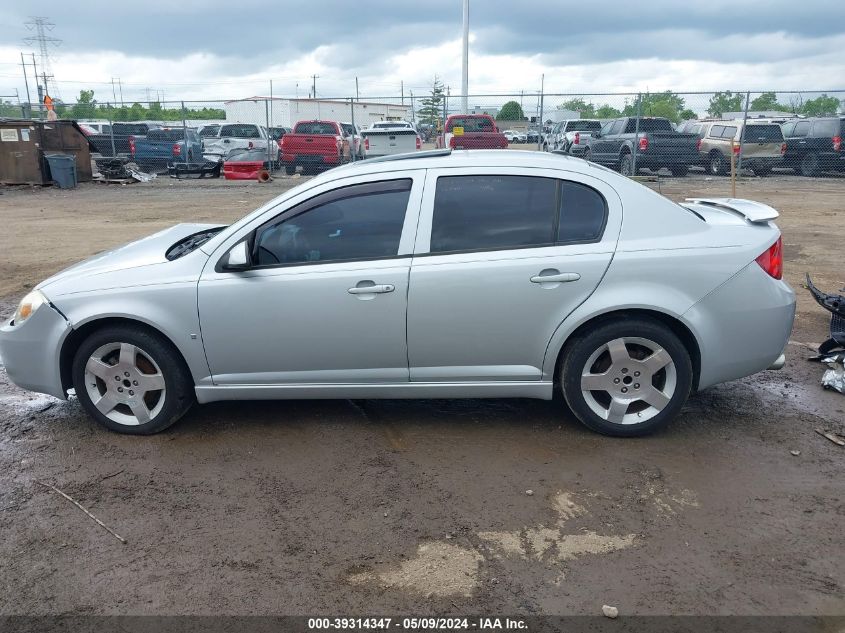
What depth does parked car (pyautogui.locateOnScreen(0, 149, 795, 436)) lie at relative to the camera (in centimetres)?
416

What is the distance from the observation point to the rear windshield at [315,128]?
73.0 feet

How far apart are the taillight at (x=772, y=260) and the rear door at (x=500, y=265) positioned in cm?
87

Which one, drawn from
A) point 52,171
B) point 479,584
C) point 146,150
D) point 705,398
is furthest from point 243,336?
point 146,150

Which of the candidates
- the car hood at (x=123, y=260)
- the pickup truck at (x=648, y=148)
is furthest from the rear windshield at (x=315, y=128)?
the car hood at (x=123, y=260)

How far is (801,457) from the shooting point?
4.13m

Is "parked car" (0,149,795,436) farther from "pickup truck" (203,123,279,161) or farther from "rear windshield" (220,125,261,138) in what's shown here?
"rear windshield" (220,125,261,138)

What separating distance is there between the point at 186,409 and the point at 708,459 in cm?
314

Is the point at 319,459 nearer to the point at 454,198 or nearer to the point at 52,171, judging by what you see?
the point at 454,198

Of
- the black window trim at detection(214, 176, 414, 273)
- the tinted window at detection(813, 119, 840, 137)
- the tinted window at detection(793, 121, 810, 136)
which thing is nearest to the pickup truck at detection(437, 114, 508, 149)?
the tinted window at detection(793, 121, 810, 136)

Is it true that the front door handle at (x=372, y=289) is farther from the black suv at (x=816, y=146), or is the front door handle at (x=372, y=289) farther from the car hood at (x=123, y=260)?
the black suv at (x=816, y=146)

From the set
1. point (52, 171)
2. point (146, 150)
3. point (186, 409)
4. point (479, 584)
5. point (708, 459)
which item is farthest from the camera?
point (146, 150)

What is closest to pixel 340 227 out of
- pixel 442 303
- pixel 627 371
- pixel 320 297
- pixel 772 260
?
pixel 320 297

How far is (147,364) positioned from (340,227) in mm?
1449

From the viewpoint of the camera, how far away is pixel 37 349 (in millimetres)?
4453
